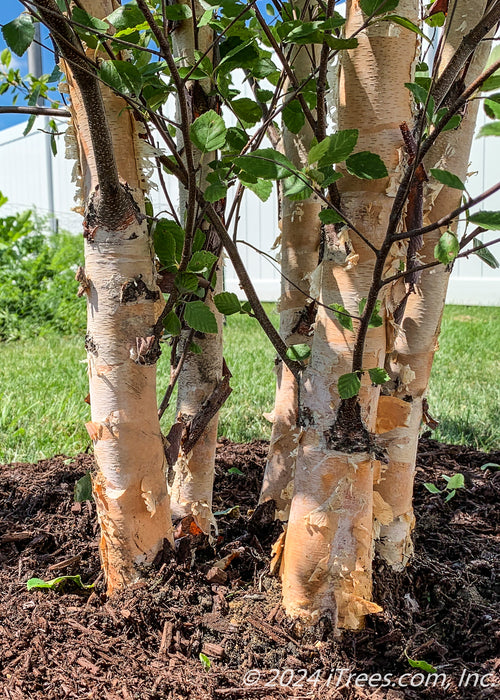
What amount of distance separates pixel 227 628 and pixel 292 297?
766mm

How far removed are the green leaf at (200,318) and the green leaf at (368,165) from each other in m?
0.32

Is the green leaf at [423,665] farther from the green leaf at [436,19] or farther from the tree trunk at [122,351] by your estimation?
the green leaf at [436,19]

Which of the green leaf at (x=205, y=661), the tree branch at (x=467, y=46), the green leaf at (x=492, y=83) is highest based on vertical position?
the tree branch at (x=467, y=46)

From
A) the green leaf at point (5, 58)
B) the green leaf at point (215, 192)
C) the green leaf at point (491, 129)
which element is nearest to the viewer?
the green leaf at point (491, 129)

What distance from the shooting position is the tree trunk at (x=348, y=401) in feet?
3.34

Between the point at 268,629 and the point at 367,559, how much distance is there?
217mm

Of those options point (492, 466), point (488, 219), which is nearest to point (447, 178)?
point (488, 219)

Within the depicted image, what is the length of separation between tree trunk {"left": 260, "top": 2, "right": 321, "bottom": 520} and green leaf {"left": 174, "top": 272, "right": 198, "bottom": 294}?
482 mm

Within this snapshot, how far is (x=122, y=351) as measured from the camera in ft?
3.66

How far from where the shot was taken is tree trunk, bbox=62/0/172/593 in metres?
1.07

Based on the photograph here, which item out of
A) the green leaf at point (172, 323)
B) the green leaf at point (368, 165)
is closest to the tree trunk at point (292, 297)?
the green leaf at point (172, 323)

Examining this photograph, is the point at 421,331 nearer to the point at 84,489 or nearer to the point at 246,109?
the point at 246,109

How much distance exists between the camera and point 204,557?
52.5 inches

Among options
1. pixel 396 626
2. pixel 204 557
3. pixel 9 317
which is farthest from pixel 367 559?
pixel 9 317
